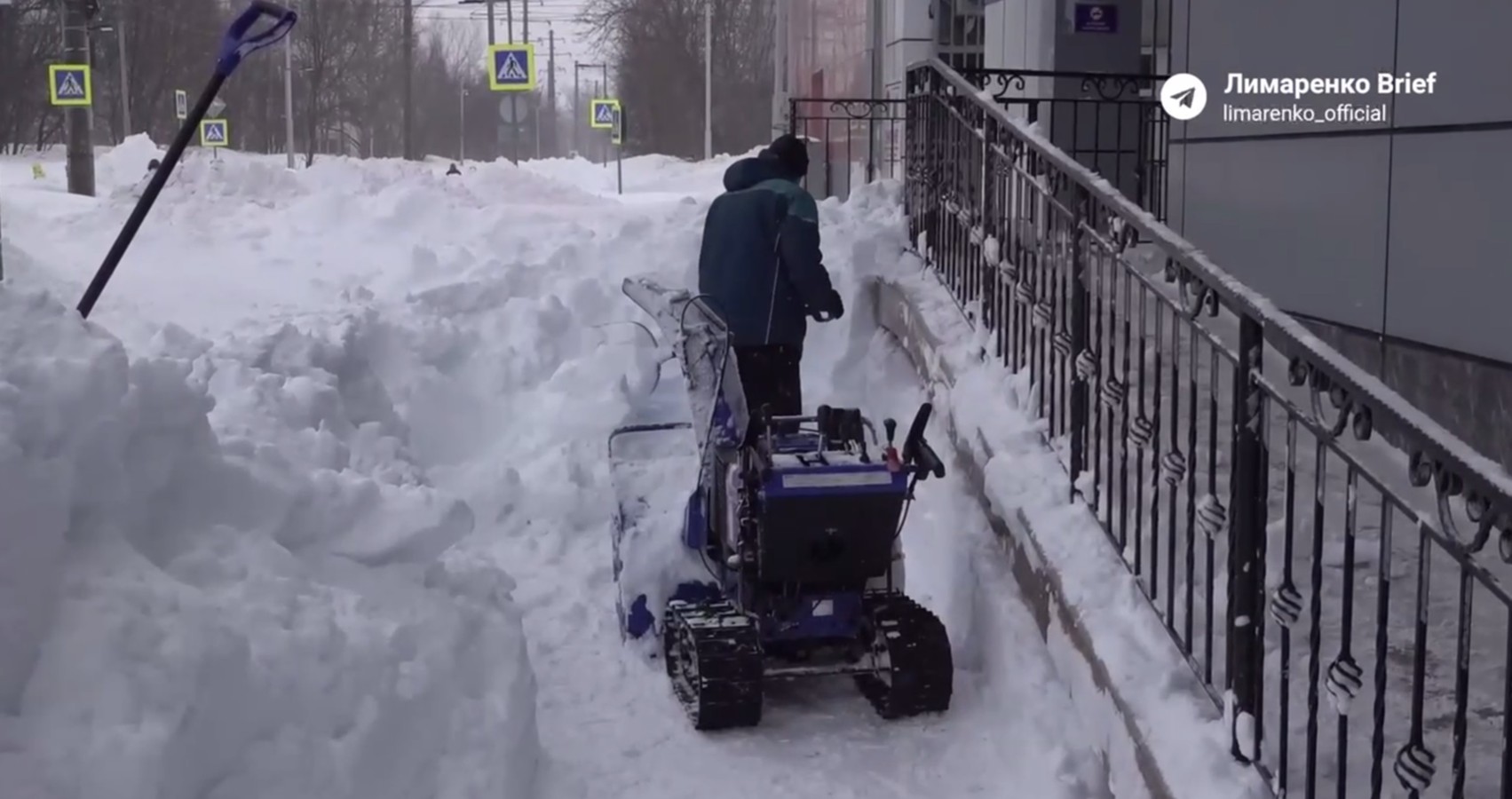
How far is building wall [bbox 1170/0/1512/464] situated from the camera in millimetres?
5918

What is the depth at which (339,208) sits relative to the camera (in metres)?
14.6

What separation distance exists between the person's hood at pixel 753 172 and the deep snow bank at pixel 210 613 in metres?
2.38

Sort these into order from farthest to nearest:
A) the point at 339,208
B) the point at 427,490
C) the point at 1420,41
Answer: the point at 339,208 < the point at 1420,41 < the point at 427,490

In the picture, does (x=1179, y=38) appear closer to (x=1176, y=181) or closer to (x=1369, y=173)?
(x=1176, y=181)

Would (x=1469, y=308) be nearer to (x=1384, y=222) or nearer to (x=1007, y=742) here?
(x=1384, y=222)

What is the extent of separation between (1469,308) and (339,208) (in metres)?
11.1

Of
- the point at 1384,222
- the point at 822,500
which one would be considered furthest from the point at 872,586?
the point at 1384,222

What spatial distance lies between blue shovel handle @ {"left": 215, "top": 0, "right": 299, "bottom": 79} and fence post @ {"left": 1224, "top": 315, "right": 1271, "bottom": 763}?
391 cm

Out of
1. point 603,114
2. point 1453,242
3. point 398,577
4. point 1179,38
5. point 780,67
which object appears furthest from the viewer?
point 603,114

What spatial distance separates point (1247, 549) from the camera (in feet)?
12.3

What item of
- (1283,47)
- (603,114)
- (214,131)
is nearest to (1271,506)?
(1283,47)

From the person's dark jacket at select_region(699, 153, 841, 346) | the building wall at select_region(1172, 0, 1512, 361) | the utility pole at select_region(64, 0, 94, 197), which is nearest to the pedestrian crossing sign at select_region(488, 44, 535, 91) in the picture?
the utility pole at select_region(64, 0, 94, 197)

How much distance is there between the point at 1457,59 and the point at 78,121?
21878 mm

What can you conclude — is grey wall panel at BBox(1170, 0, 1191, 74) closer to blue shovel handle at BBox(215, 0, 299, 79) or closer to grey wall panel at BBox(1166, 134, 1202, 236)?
grey wall panel at BBox(1166, 134, 1202, 236)
